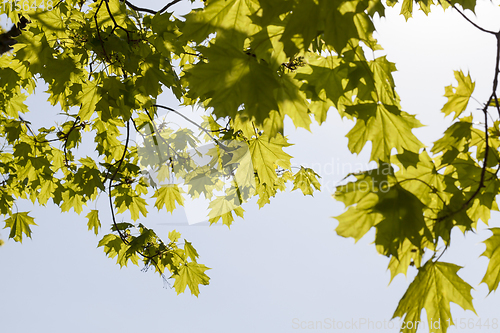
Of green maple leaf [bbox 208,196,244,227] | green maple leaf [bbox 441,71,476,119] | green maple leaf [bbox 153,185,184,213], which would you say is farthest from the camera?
green maple leaf [bbox 208,196,244,227]

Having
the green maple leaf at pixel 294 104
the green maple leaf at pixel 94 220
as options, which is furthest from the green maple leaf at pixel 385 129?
the green maple leaf at pixel 94 220

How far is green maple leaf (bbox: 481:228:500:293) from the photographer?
1405mm

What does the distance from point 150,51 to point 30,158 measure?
228cm

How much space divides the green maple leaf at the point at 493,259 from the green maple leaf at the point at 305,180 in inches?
139

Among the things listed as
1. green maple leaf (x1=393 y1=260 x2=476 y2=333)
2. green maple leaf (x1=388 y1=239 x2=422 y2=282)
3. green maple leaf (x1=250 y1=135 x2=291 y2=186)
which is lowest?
green maple leaf (x1=393 y1=260 x2=476 y2=333)

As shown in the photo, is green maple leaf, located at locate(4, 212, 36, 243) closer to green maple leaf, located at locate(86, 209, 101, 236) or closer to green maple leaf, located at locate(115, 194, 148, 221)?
green maple leaf, located at locate(86, 209, 101, 236)

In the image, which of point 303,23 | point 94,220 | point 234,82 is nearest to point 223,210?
point 94,220

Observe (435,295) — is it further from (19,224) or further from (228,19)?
(19,224)

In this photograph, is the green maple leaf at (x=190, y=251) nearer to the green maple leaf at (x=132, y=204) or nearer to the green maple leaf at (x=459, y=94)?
the green maple leaf at (x=132, y=204)

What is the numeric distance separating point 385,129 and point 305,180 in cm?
346

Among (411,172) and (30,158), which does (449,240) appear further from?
(30,158)

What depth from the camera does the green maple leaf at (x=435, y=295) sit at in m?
1.30

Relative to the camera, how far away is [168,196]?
11.9 feet

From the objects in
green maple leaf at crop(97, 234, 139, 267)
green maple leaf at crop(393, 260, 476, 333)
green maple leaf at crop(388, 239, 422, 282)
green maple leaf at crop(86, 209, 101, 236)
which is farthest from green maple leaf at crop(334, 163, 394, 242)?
→ green maple leaf at crop(86, 209, 101, 236)
